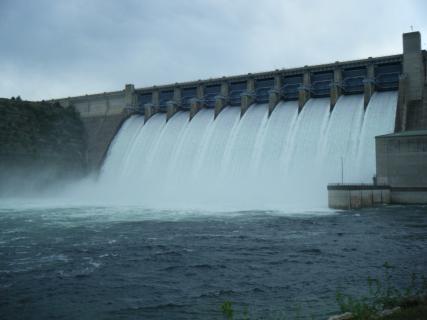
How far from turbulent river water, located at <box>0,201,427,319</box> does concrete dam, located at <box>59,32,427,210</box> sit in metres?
9.68

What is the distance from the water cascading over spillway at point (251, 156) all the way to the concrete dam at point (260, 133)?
87mm

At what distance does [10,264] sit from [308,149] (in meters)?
26.1

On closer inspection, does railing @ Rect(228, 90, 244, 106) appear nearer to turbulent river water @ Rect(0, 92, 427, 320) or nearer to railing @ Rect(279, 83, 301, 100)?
turbulent river water @ Rect(0, 92, 427, 320)

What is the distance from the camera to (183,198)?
137ft

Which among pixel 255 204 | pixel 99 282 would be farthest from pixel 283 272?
pixel 255 204

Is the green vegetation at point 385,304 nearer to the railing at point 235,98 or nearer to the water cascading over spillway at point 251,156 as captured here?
the water cascading over spillway at point 251,156

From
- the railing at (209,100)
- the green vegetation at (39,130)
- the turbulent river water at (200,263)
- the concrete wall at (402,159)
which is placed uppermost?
the railing at (209,100)

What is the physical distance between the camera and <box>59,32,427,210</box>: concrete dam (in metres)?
35.7

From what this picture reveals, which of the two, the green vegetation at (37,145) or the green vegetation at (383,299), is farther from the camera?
the green vegetation at (37,145)

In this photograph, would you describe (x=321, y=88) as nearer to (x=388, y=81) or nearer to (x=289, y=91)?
(x=289, y=91)

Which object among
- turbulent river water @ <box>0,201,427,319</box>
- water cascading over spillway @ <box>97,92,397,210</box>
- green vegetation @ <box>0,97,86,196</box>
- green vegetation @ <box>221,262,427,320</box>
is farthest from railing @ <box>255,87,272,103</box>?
green vegetation @ <box>221,262,427,320</box>

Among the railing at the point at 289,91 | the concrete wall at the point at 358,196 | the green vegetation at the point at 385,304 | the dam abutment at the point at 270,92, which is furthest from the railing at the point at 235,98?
the green vegetation at the point at 385,304

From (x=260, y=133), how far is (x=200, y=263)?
2642cm

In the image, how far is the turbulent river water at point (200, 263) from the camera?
1184cm
